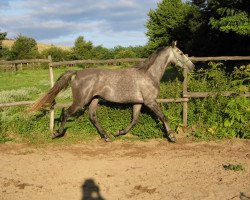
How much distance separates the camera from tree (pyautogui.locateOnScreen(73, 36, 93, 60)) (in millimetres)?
54778

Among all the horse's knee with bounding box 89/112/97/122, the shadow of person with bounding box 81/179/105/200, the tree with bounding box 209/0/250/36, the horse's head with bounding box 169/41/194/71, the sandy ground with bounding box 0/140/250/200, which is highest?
the tree with bounding box 209/0/250/36

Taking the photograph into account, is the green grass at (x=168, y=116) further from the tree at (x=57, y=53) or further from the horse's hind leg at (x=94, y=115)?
the tree at (x=57, y=53)

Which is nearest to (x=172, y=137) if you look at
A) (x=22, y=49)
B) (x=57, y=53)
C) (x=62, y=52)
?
(x=22, y=49)

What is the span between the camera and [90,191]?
5242 millimetres

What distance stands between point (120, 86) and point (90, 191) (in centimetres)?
306

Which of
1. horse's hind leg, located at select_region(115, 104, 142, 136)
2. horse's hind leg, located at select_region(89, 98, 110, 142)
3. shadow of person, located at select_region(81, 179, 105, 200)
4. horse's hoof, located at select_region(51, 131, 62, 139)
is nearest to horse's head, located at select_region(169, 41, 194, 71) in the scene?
horse's hind leg, located at select_region(115, 104, 142, 136)

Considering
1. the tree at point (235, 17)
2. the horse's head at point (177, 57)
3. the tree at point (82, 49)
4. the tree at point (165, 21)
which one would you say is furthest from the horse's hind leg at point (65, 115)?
the tree at point (82, 49)

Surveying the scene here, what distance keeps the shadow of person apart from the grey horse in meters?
2.50

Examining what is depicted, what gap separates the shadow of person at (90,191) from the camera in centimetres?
500

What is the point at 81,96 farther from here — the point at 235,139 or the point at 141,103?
the point at 235,139

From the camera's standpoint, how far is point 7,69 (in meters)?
36.7

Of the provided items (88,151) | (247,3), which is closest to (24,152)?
(88,151)

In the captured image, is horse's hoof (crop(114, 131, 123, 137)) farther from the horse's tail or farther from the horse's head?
the horse's head

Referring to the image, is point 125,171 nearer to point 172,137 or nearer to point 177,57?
point 172,137
